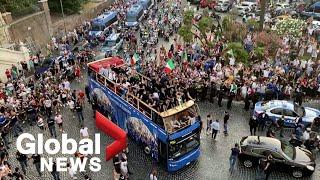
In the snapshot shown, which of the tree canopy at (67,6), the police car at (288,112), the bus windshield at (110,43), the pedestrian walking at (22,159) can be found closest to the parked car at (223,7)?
the tree canopy at (67,6)

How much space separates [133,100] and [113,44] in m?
17.1

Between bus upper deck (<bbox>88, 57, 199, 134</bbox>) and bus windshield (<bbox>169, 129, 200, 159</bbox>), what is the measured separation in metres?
0.60

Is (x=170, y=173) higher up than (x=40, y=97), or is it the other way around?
(x=40, y=97)

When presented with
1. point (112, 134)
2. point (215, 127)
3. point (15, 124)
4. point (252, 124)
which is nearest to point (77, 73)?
point (15, 124)

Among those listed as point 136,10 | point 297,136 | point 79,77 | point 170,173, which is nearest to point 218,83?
point 297,136

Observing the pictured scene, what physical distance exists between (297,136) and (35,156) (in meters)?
13.4

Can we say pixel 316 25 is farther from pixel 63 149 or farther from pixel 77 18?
pixel 63 149

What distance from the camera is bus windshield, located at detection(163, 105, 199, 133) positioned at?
18.4m

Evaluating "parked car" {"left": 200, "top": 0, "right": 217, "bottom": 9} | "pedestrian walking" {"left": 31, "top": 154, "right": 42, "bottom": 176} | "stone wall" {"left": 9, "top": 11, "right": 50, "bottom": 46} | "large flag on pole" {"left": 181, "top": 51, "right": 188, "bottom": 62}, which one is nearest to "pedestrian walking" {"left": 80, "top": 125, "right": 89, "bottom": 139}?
"pedestrian walking" {"left": 31, "top": 154, "right": 42, "bottom": 176}

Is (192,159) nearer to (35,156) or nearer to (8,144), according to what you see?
(35,156)

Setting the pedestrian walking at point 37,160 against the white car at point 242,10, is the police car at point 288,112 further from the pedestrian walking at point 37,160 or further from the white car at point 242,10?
the white car at point 242,10

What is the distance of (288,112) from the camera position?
73.9 feet

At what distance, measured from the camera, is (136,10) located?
45750 mm

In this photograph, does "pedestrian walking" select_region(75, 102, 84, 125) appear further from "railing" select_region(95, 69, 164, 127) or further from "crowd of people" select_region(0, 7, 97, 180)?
"railing" select_region(95, 69, 164, 127)
